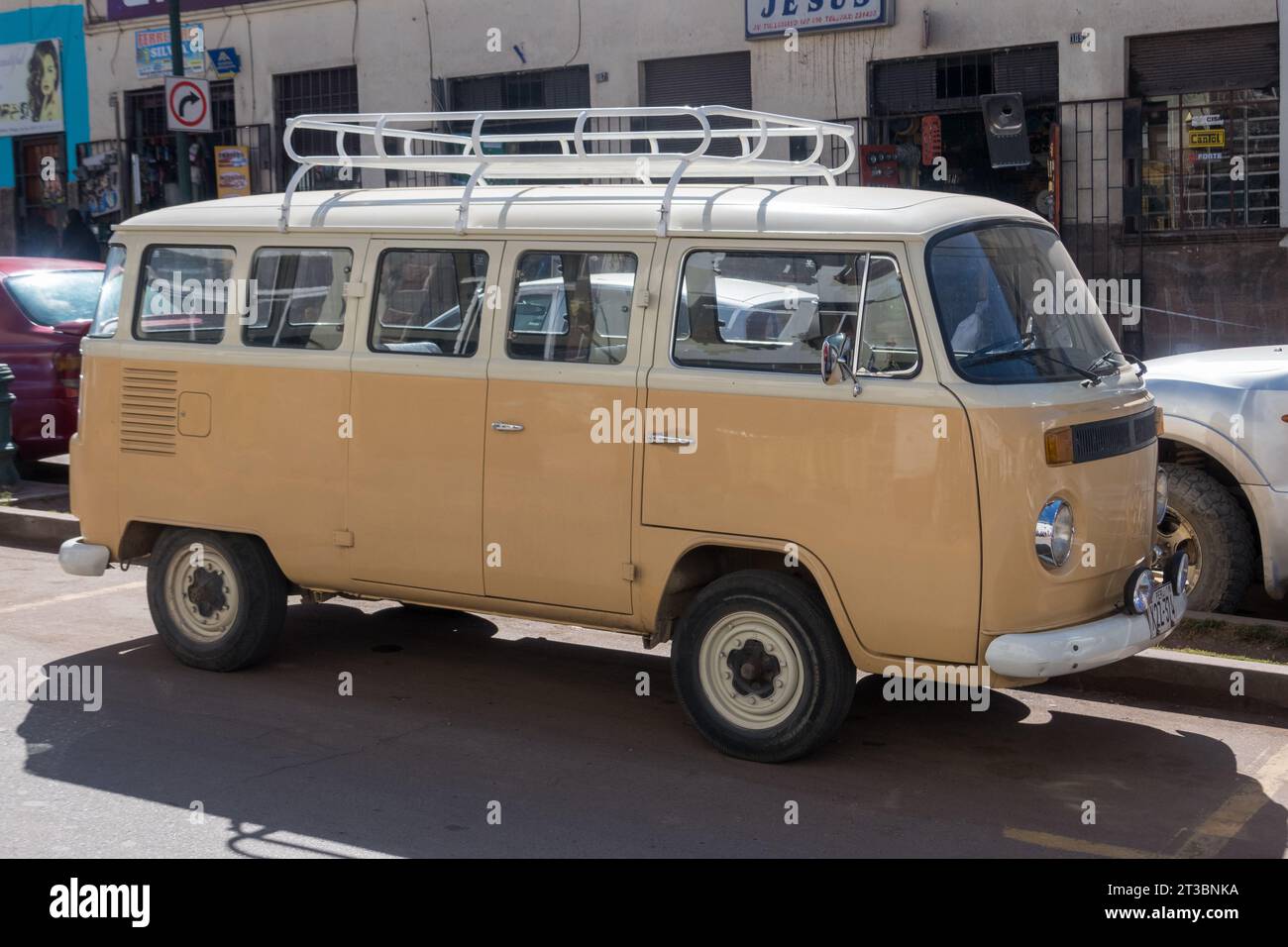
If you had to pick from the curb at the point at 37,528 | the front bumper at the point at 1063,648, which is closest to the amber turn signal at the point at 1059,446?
the front bumper at the point at 1063,648

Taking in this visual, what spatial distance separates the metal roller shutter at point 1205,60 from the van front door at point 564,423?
10.6 m

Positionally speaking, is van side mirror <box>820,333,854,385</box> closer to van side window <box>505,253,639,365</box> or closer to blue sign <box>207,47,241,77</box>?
Answer: van side window <box>505,253,639,365</box>

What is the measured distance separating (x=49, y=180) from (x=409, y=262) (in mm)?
19211

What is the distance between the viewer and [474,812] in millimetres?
5469

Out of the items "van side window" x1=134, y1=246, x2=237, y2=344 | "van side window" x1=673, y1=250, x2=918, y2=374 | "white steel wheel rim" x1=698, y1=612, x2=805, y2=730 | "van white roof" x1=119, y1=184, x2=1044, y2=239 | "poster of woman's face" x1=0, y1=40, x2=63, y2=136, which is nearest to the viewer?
"van side window" x1=673, y1=250, x2=918, y2=374

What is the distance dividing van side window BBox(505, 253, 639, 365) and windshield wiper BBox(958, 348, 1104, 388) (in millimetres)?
1417

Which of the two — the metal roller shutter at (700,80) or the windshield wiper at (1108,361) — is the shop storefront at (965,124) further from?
the windshield wiper at (1108,361)

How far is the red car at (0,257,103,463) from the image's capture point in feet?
37.3

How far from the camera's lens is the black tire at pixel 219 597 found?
7.15 m

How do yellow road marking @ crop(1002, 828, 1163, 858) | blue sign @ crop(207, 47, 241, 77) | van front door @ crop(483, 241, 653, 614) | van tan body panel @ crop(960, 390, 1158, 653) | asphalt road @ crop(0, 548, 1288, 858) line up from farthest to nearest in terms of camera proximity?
blue sign @ crop(207, 47, 241, 77), van front door @ crop(483, 241, 653, 614), van tan body panel @ crop(960, 390, 1158, 653), asphalt road @ crop(0, 548, 1288, 858), yellow road marking @ crop(1002, 828, 1163, 858)

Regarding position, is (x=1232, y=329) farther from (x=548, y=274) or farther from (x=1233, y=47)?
(x=548, y=274)

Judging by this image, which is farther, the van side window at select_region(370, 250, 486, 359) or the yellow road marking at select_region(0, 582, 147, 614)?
the yellow road marking at select_region(0, 582, 147, 614)

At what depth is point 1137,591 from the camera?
584cm

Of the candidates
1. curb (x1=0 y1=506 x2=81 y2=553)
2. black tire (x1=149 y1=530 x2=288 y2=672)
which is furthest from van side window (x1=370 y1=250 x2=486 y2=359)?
curb (x1=0 y1=506 x2=81 y2=553)
